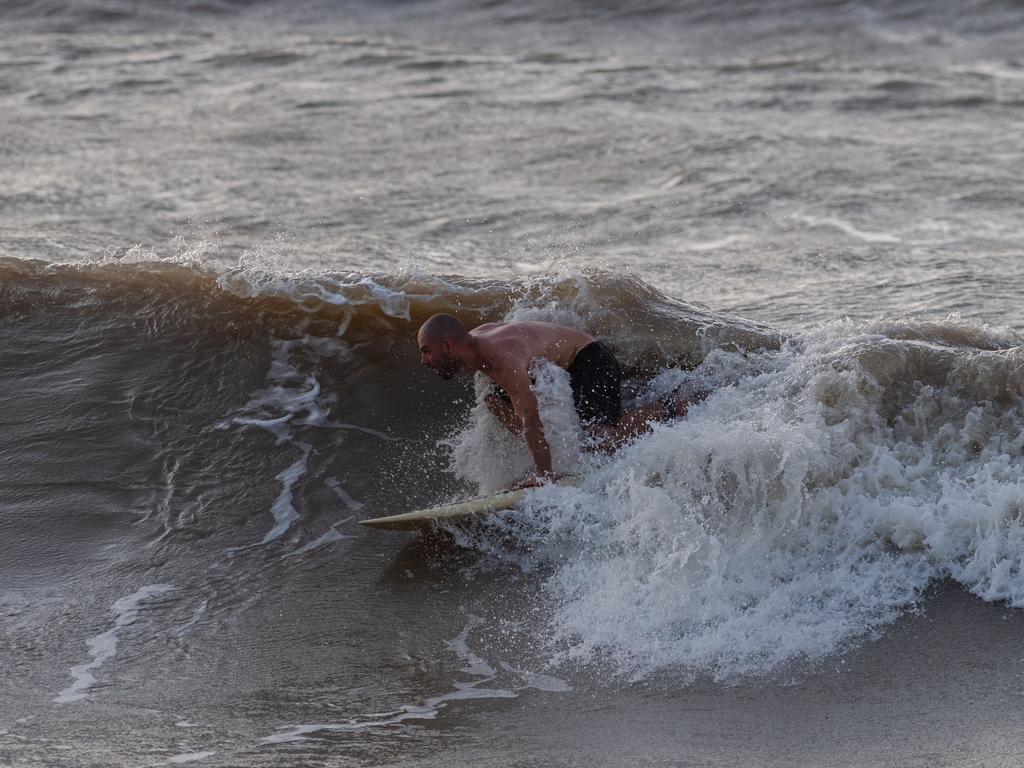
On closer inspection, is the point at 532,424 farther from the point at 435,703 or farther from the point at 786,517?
the point at 435,703

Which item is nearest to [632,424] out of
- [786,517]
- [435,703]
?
[786,517]

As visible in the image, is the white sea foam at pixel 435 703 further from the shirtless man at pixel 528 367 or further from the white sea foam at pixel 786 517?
the shirtless man at pixel 528 367

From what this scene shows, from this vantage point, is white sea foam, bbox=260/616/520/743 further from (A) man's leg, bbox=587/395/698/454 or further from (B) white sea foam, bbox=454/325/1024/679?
(A) man's leg, bbox=587/395/698/454

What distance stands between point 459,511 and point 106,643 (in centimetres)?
177

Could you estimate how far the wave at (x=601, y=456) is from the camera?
224 inches

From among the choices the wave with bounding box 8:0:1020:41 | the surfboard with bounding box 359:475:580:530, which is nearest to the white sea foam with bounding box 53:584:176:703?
the surfboard with bounding box 359:475:580:530

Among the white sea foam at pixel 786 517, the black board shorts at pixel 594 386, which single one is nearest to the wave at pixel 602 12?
the white sea foam at pixel 786 517

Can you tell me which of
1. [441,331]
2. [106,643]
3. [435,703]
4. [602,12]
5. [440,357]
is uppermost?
[602,12]

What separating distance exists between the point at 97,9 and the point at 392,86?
7268 millimetres

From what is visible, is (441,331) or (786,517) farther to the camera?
(441,331)

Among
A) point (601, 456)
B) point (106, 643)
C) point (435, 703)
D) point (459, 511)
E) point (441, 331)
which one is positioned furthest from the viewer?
point (601, 456)

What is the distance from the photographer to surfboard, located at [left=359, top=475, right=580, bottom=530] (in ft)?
20.7

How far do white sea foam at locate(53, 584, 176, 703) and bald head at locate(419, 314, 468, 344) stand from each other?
1764mm

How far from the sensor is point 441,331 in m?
6.47
